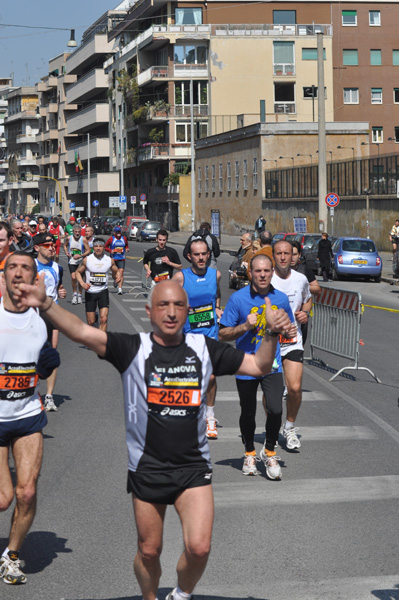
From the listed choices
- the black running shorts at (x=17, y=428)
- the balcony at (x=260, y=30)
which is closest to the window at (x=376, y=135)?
the balcony at (x=260, y=30)

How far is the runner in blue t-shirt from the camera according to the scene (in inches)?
315

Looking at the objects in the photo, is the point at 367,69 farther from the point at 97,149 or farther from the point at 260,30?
the point at 97,149

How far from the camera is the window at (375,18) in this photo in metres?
81.1

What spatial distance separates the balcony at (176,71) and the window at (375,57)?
1334 centimetres

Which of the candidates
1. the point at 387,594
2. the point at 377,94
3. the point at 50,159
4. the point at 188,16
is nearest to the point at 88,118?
the point at 50,159

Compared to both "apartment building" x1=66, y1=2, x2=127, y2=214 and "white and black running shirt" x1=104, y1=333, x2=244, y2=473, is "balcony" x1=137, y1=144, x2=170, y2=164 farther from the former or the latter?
"white and black running shirt" x1=104, y1=333, x2=244, y2=473

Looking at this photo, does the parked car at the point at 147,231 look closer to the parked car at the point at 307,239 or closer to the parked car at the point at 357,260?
the parked car at the point at 307,239

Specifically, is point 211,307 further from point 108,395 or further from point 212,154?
point 212,154

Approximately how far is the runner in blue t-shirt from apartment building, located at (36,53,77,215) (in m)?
110

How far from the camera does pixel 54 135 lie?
129 metres

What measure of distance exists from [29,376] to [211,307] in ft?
14.0

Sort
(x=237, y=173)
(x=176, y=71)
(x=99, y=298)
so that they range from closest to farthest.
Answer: (x=99, y=298) → (x=237, y=173) → (x=176, y=71)

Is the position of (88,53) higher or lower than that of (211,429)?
higher

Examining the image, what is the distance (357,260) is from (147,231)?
3270 centimetres
